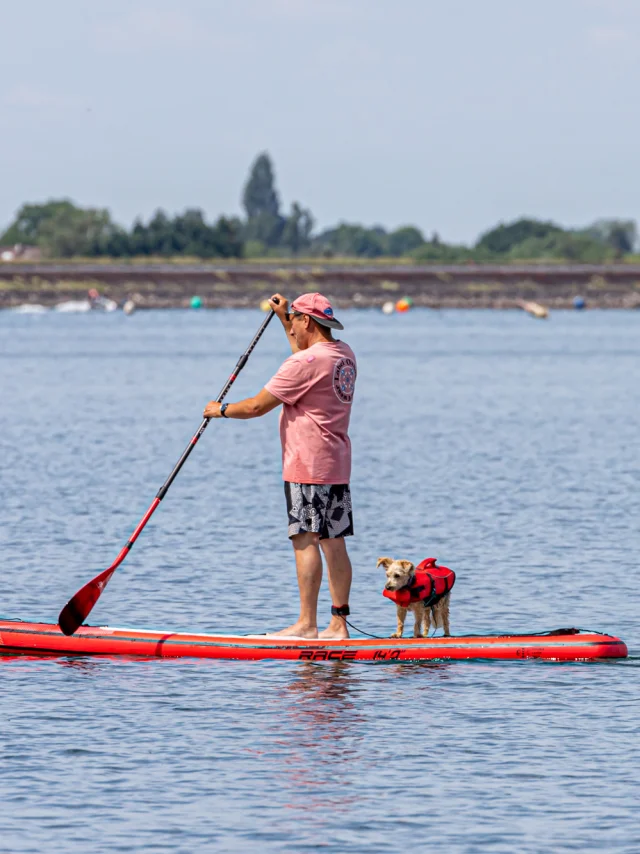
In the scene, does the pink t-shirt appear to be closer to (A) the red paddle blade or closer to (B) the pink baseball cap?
(B) the pink baseball cap

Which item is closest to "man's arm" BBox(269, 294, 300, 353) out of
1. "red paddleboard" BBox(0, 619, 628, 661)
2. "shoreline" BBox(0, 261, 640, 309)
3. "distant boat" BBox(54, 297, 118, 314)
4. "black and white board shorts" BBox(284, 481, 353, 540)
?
"black and white board shorts" BBox(284, 481, 353, 540)

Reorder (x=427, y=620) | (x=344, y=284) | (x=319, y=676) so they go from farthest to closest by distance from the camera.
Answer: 1. (x=344, y=284)
2. (x=427, y=620)
3. (x=319, y=676)

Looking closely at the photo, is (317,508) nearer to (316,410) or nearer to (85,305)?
(316,410)

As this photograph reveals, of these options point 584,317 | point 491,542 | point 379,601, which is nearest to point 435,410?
point 491,542

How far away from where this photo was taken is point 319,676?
13203 millimetres

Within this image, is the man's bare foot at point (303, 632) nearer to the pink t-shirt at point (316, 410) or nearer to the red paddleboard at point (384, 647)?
the red paddleboard at point (384, 647)

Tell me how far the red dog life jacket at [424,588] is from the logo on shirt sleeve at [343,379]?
1524 mm

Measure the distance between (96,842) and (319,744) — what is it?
2.31 m

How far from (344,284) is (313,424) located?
15710 cm

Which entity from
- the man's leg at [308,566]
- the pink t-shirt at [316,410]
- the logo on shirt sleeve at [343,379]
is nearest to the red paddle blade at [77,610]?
the man's leg at [308,566]

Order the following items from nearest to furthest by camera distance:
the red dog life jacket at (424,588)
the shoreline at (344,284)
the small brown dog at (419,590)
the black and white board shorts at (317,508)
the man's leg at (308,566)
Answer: the black and white board shorts at (317,508) → the man's leg at (308,566) → the small brown dog at (419,590) → the red dog life jacket at (424,588) → the shoreline at (344,284)

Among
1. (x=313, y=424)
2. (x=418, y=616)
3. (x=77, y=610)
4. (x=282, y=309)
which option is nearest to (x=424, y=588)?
(x=418, y=616)

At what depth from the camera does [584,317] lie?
153500 mm

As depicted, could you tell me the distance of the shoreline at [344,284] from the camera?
167m
